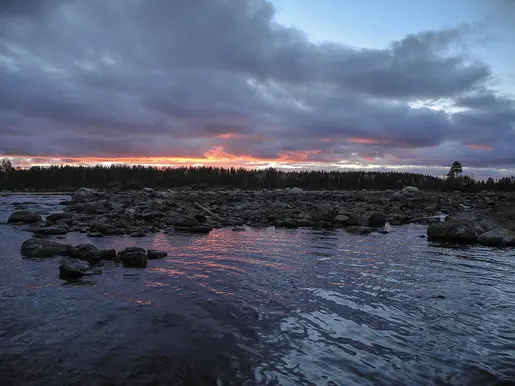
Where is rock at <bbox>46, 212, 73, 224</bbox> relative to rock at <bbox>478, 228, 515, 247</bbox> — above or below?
below

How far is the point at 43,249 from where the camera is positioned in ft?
36.7

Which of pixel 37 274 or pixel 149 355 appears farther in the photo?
pixel 37 274

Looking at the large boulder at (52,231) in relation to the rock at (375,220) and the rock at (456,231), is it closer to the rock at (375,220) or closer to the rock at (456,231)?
the rock at (375,220)

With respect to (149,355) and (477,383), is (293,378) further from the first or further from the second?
(477,383)

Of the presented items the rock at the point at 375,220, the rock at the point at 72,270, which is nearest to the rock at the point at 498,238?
the rock at the point at 375,220

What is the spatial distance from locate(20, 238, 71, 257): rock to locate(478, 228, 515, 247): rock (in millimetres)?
17039

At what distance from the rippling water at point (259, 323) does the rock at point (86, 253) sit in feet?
2.52

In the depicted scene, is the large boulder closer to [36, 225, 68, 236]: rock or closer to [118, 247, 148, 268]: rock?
[36, 225, 68, 236]: rock

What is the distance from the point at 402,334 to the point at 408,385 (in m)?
1.61

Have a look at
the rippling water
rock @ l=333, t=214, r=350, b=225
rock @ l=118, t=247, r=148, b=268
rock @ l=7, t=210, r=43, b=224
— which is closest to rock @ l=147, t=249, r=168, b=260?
the rippling water

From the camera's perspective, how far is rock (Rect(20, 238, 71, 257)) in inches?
436

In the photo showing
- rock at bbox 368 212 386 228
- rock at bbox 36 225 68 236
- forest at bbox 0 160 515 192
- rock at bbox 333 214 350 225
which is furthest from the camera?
forest at bbox 0 160 515 192

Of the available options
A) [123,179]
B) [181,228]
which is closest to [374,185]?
[123,179]

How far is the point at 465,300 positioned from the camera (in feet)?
25.3
